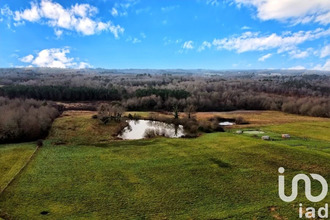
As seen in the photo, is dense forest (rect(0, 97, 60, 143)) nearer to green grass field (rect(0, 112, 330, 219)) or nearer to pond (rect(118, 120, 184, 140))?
green grass field (rect(0, 112, 330, 219))

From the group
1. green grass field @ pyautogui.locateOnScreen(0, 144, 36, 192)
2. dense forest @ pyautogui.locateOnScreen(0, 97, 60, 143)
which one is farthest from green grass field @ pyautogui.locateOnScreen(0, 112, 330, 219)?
dense forest @ pyautogui.locateOnScreen(0, 97, 60, 143)

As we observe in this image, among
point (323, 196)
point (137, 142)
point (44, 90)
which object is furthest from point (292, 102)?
point (44, 90)

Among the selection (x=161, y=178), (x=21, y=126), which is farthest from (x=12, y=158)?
(x=161, y=178)

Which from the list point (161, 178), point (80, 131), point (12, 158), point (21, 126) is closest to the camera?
point (161, 178)

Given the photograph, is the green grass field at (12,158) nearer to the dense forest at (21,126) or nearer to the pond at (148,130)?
the dense forest at (21,126)

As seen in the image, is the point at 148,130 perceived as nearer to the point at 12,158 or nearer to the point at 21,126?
the point at 21,126

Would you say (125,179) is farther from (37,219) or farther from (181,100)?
(181,100)

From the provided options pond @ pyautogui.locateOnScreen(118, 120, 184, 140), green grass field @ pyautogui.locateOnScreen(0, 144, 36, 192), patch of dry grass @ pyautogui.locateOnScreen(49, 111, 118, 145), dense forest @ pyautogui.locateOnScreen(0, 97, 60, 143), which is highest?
dense forest @ pyautogui.locateOnScreen(0, 97, 60, 143)
